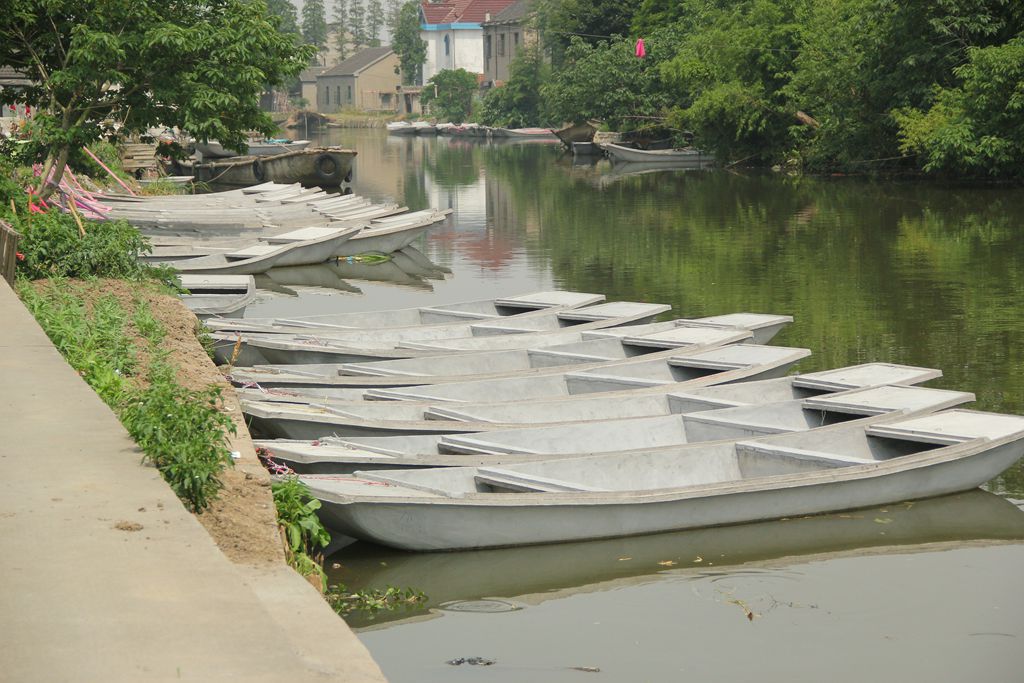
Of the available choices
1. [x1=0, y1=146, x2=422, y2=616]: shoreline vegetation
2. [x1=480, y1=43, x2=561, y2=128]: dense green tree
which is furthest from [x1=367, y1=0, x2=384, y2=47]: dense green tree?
[x1=0, y1=146, x2=422, y2=616]: shoreline vegetation

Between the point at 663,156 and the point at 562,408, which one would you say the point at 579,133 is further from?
the point at 562,408

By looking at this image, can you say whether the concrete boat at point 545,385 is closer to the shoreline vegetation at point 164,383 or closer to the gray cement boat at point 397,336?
the shoreline vegetation at point 164,383

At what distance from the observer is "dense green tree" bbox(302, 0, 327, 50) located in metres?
176

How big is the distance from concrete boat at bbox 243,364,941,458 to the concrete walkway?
2.48m

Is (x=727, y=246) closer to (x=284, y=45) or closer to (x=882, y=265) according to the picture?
→ (x=882, y=265)

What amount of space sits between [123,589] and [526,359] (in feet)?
25.7

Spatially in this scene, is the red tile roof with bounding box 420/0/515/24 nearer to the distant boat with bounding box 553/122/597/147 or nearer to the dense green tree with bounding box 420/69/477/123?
the dense green tree with bounding box 420/69/477/123

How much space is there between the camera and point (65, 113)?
20797 mm

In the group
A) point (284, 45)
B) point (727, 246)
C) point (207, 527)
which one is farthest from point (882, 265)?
point (207, 527)

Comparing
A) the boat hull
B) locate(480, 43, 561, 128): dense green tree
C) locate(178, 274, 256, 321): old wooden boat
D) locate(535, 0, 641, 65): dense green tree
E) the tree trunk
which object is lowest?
the boat hull

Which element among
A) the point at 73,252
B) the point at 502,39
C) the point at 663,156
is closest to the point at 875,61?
the point at 663,156

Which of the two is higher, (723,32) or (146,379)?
(723,32)

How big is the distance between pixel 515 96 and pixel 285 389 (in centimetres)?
8539

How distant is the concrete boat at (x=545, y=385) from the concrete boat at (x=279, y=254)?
36.0 feet
